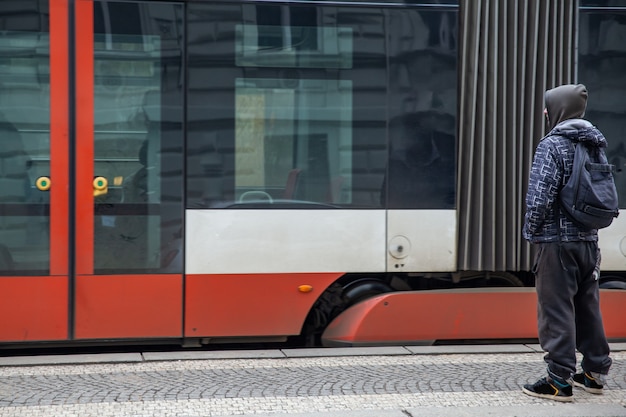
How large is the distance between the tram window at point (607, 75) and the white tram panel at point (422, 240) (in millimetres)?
1313

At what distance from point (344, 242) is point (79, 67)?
6.94 ft

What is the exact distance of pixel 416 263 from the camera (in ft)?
21.2

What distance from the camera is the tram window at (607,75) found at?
6.68 meters

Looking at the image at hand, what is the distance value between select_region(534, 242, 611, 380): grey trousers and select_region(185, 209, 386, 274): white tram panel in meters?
1.57

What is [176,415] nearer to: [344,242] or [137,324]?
[137,324]

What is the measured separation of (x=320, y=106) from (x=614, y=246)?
7.74ft

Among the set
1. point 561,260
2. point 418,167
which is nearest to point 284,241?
point 418,167

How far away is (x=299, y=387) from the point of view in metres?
5.24

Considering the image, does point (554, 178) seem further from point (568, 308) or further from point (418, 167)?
point (418, 167)

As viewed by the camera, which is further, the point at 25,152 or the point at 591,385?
the point at 25,152

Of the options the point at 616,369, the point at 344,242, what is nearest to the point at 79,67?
the point at 344,242

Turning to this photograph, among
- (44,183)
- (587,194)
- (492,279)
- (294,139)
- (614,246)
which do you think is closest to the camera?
(587,194)

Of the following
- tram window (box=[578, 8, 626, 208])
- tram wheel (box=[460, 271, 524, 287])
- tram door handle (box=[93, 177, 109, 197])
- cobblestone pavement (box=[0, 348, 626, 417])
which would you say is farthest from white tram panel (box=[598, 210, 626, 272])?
tram door handle (box=[93, 177, 109, 197])

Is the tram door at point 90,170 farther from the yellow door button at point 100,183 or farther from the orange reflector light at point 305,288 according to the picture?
the orange reflector light at point 305,288
